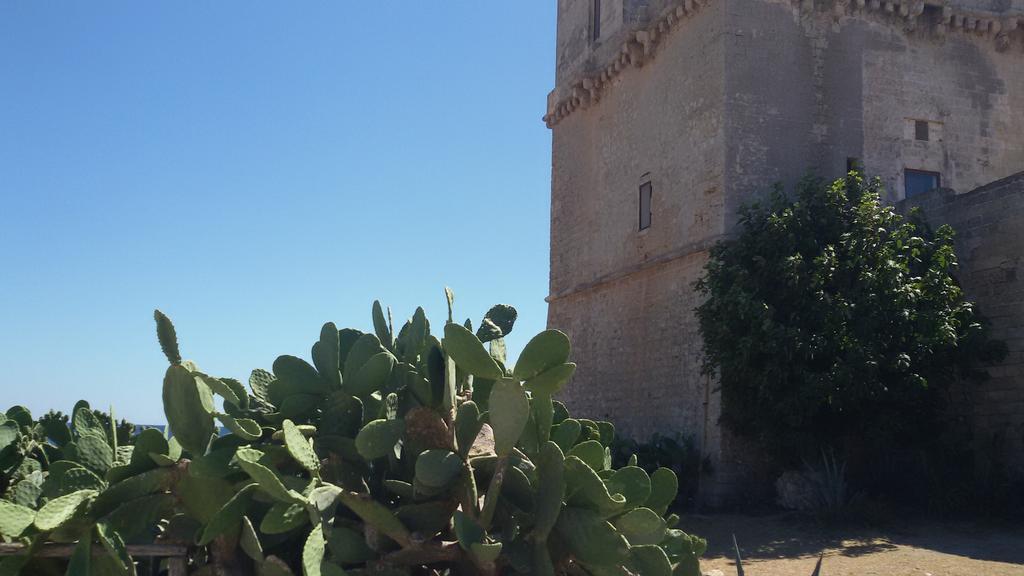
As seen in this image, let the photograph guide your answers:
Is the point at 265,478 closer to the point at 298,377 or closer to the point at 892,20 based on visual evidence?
the point at 298,377

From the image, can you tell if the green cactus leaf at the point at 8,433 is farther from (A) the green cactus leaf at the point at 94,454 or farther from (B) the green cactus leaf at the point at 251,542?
(B) the green cactus leaf at the point at 251,542

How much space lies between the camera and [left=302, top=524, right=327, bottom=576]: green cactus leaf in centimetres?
226

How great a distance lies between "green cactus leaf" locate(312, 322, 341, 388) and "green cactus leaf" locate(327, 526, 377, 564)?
52 centimetres

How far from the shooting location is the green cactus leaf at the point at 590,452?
300 cm

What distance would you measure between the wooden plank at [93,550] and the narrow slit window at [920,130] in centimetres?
1322

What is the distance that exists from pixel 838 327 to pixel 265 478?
914 centimetres

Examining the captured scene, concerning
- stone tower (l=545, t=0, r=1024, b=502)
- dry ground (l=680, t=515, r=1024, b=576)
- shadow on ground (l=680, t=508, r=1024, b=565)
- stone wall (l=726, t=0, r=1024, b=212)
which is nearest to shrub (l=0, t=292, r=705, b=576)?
dry ground (l=680, t=515, r=1024, b=576)

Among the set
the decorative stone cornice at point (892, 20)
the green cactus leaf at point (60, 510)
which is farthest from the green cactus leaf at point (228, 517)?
the decorative stone cornice at point (892, 20)

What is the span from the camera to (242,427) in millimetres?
2629

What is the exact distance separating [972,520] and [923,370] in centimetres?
174

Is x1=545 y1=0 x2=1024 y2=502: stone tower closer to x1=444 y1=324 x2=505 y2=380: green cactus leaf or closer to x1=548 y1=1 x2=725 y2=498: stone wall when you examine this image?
x1=548 y1=1 x2=725 y2=498: stone wall

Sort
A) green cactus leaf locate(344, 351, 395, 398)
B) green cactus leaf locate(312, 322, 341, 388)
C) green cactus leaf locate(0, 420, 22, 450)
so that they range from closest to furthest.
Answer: green cactus leaf locate(344, 351, 395, 398)
green cactus leaf locate(312, 322, 341, 388)
green cactus leaf locate(0, 420, 22, 450)

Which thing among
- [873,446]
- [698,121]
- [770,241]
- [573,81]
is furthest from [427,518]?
[573,81]

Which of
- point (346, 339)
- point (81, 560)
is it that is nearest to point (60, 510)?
point (81, 560)
